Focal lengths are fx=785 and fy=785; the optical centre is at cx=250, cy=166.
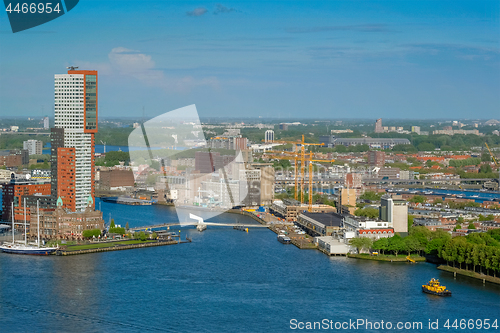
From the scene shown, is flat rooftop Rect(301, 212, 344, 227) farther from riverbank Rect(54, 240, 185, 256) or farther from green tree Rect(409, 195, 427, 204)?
green tree Rect(409, 195, 427, 204)

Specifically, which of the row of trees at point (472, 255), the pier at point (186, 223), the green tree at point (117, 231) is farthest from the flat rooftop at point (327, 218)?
the green tree at point (117, 231)

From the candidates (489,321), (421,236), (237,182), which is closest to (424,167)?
(237,182)

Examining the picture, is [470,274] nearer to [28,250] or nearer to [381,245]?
[381,245]

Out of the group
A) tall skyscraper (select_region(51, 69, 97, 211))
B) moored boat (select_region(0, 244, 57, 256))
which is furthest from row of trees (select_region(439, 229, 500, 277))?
tall skyscraper (select_region(51, 69, 97, 211))

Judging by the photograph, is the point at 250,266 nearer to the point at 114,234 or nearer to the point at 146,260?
the point at 146,260


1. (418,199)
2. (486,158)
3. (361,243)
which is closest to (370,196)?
(418,199)
